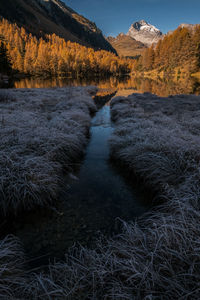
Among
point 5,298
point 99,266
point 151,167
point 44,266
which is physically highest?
point 151,167

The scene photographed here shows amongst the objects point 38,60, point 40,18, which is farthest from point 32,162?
point 40,18

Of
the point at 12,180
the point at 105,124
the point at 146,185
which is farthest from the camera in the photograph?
the point at 105,124

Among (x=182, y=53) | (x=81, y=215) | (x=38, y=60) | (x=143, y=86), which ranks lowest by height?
(x=81, y=215)

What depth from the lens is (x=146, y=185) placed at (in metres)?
3.76

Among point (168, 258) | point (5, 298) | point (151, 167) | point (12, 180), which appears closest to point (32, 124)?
point (12, 180)

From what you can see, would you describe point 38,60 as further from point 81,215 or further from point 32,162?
point 81,215

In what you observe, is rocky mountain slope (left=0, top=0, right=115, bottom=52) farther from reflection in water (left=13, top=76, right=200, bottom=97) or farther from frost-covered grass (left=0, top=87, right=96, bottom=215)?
frost-covered grass (left=0, top=87, right=96, bottom=215)

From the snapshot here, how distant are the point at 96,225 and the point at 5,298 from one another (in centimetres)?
156

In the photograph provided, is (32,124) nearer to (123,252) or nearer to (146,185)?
(146,185)

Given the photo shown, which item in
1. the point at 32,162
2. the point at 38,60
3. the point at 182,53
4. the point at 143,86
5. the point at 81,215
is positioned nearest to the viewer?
the point at 81,215

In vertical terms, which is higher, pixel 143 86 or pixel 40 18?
pixel 40 18

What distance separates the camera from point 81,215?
2938 millimetres

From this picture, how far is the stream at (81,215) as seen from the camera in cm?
237

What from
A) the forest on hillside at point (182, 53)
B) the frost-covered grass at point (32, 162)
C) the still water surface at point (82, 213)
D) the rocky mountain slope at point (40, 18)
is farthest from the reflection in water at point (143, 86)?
the rocky mountain slope at point (40, 18)
